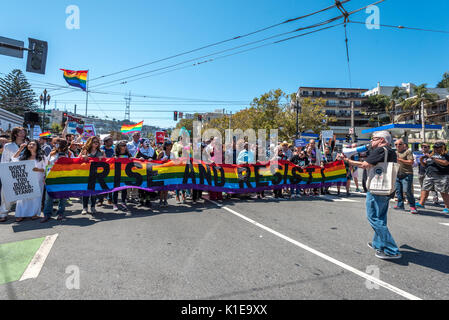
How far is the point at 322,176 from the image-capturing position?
10.0 metres

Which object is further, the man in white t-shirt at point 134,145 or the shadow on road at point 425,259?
the man in white t-shirt at point 134,145

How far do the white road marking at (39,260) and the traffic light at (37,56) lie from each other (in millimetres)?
9481

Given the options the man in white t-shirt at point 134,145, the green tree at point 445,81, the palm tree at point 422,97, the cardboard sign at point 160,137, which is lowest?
the man in white t-shirt at point 134,145

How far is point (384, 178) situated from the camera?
3.97 m

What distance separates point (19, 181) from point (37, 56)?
7717mm

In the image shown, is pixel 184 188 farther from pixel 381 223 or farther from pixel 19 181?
pixel 381 223

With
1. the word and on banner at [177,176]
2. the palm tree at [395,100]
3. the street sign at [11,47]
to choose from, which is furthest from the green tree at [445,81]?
the street sign at [11,47]

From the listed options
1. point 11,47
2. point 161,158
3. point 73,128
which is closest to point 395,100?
point 73,128

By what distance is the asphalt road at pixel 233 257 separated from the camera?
2.91 m

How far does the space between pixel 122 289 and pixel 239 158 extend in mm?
7092

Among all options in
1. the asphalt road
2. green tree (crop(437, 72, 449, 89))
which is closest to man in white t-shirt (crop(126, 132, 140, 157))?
the asphalt road

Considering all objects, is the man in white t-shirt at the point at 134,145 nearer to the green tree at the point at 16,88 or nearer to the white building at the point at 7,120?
the white building at the point at 7,120
